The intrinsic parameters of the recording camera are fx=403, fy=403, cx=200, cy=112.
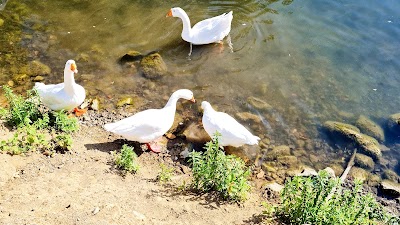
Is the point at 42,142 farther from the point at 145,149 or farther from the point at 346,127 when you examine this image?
the point at 346,127

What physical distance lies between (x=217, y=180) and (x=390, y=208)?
2.72 m

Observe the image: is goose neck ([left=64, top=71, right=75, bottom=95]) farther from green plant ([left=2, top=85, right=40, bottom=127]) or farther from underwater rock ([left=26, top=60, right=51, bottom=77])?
underwater rock ([left=26, top=60, right=51, bottom=77])

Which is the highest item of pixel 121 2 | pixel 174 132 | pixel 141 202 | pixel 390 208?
pixel 121 2

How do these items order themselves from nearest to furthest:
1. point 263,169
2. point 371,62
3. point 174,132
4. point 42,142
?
point 42,142 < point 263,169 < point 174,132 < point 371,62

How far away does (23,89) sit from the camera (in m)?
7.51

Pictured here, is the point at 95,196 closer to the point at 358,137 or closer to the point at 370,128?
the point at 358,137

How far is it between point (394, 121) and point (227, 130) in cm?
319

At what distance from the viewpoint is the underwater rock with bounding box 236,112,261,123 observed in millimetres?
7164

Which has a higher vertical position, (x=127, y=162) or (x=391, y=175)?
(x=127, y=162)

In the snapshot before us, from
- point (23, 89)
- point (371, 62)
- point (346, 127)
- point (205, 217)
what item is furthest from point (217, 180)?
point (371, 62)

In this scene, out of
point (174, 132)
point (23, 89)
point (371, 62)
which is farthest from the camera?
point (371, 62)

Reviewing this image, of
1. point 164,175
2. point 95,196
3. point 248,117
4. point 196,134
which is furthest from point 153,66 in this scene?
point 95,196

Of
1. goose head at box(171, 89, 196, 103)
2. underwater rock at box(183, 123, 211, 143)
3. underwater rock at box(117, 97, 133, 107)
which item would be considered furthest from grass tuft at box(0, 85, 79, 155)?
underwater rock at box(183, 123, 211, 143)

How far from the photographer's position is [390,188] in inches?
236
